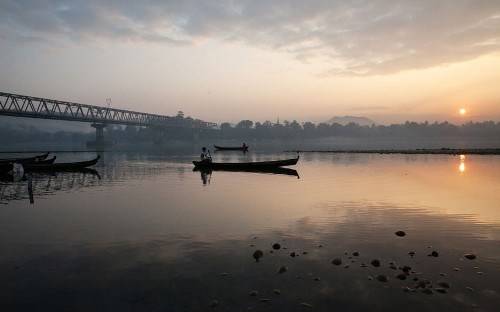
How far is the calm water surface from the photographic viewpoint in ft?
30.1

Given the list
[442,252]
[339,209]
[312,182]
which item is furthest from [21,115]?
[442,252]

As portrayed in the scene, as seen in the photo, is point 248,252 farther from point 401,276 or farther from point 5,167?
point 5,167

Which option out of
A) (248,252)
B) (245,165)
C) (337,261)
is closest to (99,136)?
(245,165)

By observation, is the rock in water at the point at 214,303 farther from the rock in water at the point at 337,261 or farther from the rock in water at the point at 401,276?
the rock in water at the point at 401,276

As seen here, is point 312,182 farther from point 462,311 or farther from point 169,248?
point 462,311

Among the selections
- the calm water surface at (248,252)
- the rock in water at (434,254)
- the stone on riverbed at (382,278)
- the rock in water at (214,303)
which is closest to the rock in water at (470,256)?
the calm water surface at (248,252)

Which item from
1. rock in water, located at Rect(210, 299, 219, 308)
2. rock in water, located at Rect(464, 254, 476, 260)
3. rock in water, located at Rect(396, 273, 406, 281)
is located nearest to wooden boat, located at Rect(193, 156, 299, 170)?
rock in water, located at Rect(464, 254, 476, 260)

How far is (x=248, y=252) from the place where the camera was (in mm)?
13008

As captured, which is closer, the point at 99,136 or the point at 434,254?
the point at 434,254

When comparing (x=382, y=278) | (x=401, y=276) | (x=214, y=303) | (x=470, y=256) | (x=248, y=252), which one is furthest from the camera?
(x=248, y=252)

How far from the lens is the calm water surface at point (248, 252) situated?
30.1ft

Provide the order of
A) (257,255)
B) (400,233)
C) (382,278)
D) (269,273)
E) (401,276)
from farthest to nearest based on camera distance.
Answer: (400,233) → (257,255) → (269,273) → (401,276) → (382,278)

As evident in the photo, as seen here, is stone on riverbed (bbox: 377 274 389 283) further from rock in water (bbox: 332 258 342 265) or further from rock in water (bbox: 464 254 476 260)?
rock in water (bbox: 464 254 476 260)

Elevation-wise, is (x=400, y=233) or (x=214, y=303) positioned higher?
(x=400, y=233)
